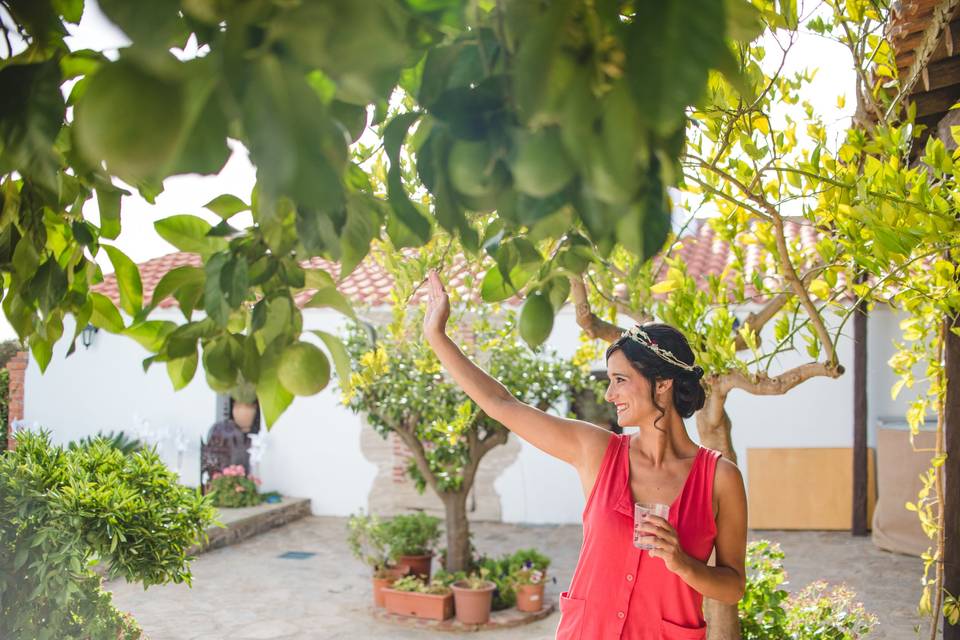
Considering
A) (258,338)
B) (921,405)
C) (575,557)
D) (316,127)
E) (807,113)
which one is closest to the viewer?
(316,127)

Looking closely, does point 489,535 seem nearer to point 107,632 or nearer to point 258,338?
point 107,632

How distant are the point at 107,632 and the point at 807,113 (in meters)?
3.40

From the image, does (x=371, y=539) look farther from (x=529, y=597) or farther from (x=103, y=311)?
(x=103, y=311)

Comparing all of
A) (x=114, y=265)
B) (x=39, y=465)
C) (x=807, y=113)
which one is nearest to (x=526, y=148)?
(x=114, y=265)

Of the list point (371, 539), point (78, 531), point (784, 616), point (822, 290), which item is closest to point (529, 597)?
point (371, 539)

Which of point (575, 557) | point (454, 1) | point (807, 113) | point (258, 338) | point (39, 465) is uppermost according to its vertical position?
point (807, 113)

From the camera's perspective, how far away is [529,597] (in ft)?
20.9

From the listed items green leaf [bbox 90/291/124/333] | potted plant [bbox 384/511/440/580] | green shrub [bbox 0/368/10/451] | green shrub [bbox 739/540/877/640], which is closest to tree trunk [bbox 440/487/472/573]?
potted plant [bbox 384/511/440/580]

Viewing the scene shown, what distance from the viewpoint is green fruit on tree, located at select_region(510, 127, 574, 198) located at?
1.50 ft

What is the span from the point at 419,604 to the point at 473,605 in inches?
16.6

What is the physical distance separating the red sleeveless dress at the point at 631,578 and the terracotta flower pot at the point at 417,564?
4942mm

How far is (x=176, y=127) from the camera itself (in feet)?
1.30

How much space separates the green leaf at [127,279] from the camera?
0.95 meters

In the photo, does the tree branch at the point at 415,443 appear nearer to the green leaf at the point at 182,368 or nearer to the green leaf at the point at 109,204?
the green leaf at the point at 109,204
